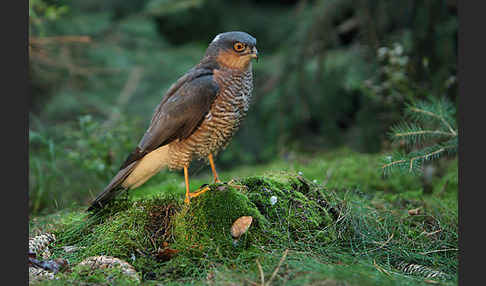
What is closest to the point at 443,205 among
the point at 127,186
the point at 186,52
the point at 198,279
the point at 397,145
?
the point at 397,145

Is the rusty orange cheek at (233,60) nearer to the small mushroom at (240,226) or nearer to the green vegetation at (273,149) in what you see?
the green vegetation at (273,149)

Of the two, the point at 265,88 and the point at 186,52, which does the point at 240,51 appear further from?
the point at 186,52

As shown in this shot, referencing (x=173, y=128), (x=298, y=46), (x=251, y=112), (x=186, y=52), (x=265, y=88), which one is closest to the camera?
(x=173, y=128)

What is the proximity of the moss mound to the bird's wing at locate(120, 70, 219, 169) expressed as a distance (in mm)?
411

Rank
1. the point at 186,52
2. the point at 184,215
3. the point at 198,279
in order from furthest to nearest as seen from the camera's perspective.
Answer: the point at 186,52 < the point at 184,215 < the point at 198,279

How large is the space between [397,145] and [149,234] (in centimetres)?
283

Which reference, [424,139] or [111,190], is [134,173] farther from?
[424,139]

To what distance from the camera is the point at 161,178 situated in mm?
4664

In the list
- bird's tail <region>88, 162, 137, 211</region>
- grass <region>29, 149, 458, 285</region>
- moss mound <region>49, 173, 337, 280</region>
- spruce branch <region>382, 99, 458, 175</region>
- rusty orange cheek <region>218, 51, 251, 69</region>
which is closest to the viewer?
grass <region>29, 149, 458, 285</region>

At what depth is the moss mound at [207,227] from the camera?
2.38 metres

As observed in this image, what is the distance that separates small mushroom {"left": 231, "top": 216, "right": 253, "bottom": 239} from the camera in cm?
241

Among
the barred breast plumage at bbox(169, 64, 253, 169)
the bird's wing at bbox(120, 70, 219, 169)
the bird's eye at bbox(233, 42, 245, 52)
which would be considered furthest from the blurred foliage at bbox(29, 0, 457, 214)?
the bird's eye at bbox(233, 42, 245, 52)

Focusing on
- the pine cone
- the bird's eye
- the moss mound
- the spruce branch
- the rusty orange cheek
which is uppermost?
the bird's eye

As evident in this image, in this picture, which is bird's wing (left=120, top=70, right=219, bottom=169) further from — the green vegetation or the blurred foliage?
the blurred foliage
